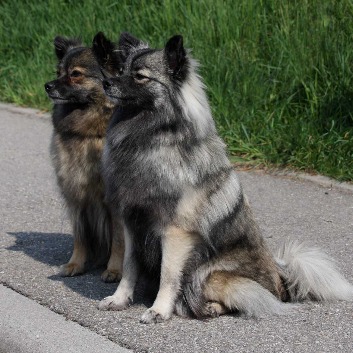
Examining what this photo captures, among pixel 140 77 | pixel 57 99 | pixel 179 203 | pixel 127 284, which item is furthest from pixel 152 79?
pixel 127 284

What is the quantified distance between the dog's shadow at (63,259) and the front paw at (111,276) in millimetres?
32

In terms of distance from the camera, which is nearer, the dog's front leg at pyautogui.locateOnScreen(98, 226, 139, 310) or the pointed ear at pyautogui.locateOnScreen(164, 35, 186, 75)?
the pointed ear at pyautogui.locateOnScreen(164, 35, 186, 75)

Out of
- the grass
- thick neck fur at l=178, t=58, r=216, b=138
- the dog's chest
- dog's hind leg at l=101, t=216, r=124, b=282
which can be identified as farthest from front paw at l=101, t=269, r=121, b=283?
the grass

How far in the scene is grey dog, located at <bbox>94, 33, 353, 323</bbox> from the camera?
4.75 m

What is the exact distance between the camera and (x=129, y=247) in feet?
16.4

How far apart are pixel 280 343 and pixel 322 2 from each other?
5847 mm

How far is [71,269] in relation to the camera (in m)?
5.68

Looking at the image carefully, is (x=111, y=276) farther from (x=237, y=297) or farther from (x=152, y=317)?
(x=237, y=297)

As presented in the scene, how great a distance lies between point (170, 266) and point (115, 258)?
0.93m

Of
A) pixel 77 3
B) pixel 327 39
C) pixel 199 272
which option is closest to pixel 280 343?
pixel 199 272

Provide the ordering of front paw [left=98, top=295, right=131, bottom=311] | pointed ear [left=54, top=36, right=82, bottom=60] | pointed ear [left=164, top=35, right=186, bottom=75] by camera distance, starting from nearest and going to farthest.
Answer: pointed ear [left=164, top=35, right=186, bottom=75]
front paw [left=98, top=295, right=131, bottom=311]
pointed ear [left=54, top=36, right=82, bottom=60]

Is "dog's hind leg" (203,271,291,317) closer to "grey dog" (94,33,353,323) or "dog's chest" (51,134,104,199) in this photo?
"grey dog" (94,33,353,323)

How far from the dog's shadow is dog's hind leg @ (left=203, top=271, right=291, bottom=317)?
0.41 m

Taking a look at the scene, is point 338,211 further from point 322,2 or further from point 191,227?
point 322,2
